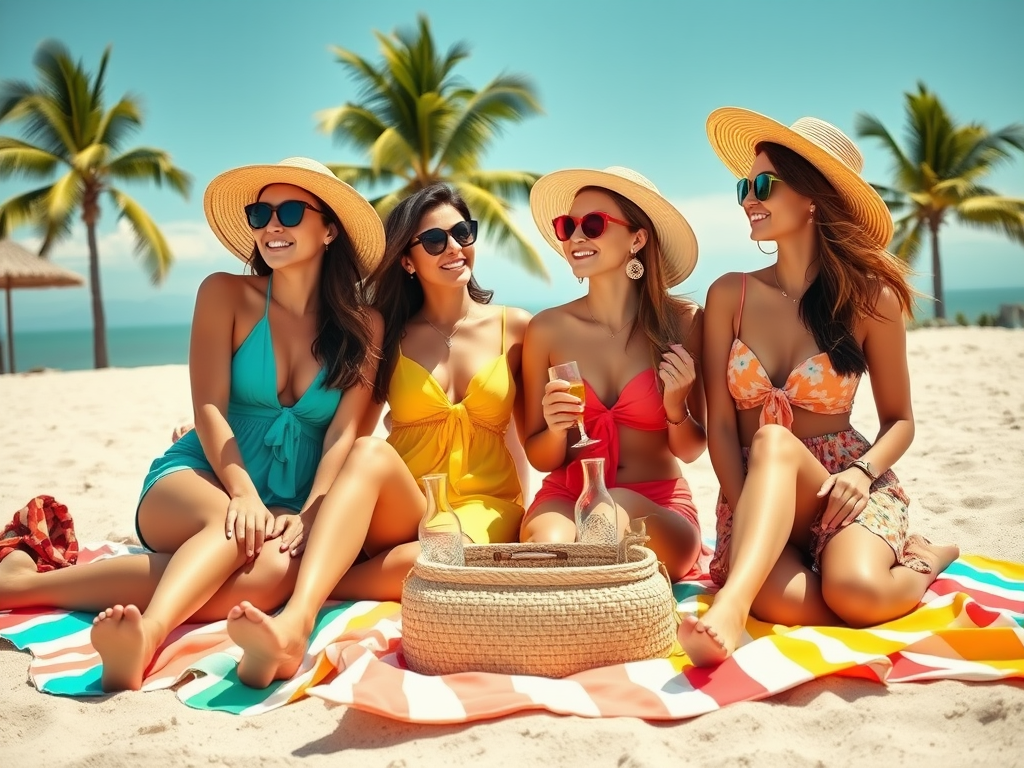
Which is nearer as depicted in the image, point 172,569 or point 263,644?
point 263,644

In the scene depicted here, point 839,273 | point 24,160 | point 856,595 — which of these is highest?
point 24,160

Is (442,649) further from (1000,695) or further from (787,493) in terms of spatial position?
(1000,695)

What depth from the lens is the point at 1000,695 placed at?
9.39 ft

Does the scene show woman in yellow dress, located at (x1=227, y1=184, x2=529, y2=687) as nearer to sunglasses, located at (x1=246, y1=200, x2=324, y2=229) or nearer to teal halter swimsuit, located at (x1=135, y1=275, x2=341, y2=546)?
teal halter swimsuit, located at (x1=135, y1=275, x2=341, y2=546)

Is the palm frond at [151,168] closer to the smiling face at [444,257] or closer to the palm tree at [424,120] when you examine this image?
the palm tree at [424,120]

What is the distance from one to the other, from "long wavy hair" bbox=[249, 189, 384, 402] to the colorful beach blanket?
3.74 feet

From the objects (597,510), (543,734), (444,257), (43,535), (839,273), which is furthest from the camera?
(444,257)

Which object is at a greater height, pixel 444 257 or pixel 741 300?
pixel 444 257

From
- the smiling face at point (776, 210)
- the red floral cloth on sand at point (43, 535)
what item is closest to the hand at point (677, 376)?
the smiling face at point (776, 210)

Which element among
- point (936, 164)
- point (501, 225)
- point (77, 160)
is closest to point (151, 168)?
point (77, 160)

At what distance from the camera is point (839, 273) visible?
13.5ft

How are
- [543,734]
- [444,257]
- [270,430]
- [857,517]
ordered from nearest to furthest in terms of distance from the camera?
[543,734] < [857,517] < [270,430] < [444,257]

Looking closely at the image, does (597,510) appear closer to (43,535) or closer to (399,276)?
(399,276)

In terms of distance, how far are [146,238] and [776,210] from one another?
23.4m
